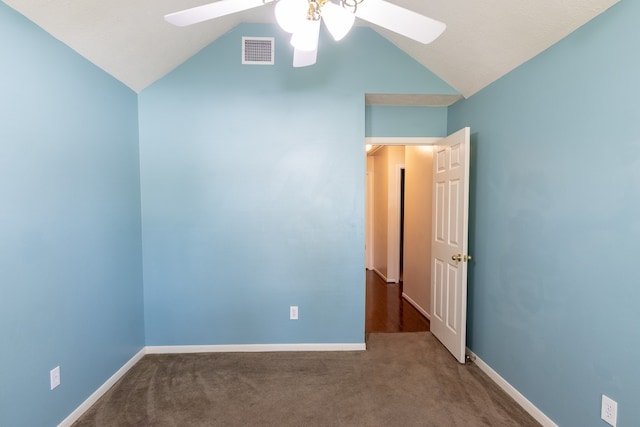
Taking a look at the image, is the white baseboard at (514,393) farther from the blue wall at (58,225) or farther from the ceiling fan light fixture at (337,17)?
the blue wall at (58,225)

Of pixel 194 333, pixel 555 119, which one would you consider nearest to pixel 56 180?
pixel 194 333

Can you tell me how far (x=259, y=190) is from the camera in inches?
107

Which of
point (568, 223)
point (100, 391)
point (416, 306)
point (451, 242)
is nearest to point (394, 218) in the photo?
point (416, 306)

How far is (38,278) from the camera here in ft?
5.43

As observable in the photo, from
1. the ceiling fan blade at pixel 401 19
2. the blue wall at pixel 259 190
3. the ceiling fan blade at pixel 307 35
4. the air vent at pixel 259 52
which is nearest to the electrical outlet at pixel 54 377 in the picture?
the blue wall at pixel 259 190

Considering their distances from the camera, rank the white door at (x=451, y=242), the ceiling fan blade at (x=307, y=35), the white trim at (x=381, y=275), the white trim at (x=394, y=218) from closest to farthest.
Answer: the ceiling fan blade at (x=307, y=35)
the white door at (x=451, y=242)
the white trim at (x=394, y=218)
the white trim at (x=381, y=275)

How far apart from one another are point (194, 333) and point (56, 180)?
170 centimetres

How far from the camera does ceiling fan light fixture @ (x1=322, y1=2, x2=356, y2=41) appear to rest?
1178 millimetres

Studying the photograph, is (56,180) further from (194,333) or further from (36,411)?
(194,333)

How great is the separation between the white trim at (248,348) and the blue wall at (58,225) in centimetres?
33

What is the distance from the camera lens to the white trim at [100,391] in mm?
1859

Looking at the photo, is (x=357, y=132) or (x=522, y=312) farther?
(x=357, y=132)

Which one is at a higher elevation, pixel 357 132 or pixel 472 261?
pixel 357 132

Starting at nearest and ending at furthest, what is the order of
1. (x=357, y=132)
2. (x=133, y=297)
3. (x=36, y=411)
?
(x=36, y=411) → (x=133, y=297) → (x=357, y=132)
